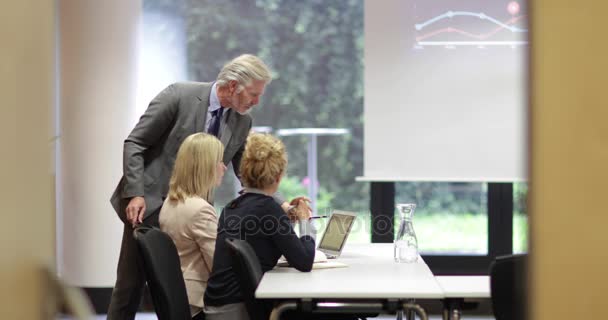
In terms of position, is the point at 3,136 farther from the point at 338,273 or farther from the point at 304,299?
the point at 338,273

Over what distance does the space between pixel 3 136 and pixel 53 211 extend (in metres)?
0.15

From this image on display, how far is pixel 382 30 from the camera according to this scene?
5289 mm

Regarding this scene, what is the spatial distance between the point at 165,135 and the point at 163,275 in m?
1.26

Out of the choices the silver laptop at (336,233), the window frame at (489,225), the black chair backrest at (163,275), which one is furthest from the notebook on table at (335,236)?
the window frame at (489,225)

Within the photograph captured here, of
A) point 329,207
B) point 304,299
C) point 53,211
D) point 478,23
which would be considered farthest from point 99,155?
point 53,211

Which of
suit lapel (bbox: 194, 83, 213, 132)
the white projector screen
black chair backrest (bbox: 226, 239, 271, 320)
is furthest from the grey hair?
the white projector screen

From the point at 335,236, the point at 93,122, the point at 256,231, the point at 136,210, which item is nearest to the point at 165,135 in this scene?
the point at 136,210

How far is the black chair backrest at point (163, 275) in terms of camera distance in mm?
2828

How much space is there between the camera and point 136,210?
384cm

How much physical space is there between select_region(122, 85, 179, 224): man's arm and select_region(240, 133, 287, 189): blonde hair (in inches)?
33.5

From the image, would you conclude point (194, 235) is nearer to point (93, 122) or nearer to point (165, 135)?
point (165, 135)

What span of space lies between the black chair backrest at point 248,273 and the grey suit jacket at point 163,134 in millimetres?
1123

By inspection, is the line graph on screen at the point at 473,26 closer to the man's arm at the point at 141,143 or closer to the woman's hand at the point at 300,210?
the man's arm at the point at 141,143

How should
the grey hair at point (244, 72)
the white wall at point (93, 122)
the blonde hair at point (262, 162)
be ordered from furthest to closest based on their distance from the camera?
the white wall at point (93, 122) < the grey hair at point (244, 72) < the blonde hair at point (262, 162)
